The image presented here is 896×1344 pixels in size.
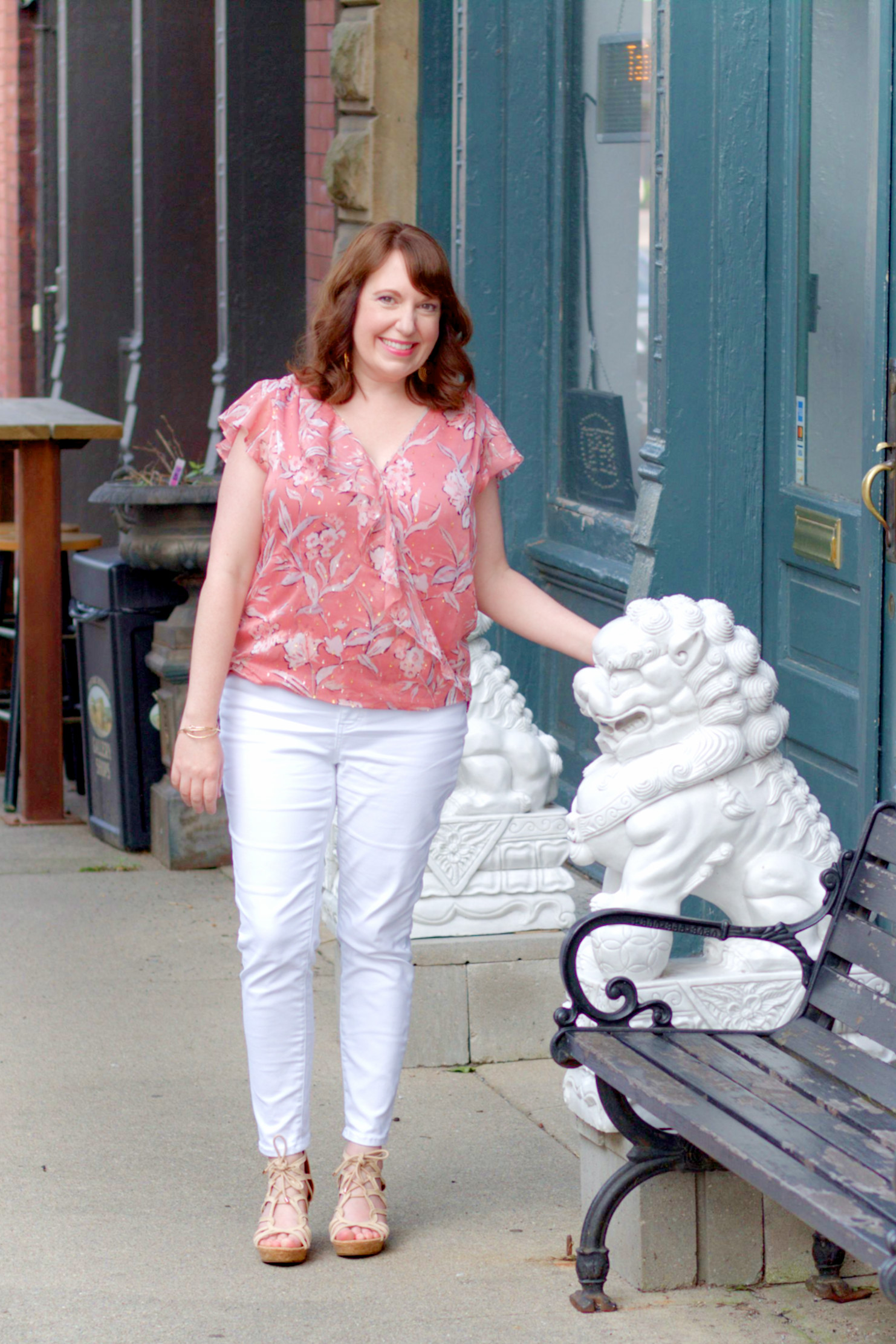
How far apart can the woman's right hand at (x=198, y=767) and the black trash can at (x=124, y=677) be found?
3256mm

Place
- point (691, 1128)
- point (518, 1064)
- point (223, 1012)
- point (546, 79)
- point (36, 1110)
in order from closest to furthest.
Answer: point (691, 1128)
point (36, 1110)
point (518, 1064)
point (223, 1012)
point (546, 79)

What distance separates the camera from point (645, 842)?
11.5ft

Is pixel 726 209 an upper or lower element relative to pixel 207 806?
upper

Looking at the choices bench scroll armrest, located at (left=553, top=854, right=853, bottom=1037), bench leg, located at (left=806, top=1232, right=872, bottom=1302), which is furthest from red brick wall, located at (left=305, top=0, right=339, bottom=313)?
bench leg, located at (left=806, top=1232, right=872, bottom=1302)

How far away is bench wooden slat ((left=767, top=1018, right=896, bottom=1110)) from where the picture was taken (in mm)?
3146

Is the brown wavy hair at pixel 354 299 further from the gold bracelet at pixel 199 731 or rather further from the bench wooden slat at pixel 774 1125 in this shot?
the bench wooden slat at pixel 774 1125

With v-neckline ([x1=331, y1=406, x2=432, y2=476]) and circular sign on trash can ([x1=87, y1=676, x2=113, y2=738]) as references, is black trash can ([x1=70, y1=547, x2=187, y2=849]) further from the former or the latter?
v-neckline ([x1=331, y1=406, x2=432, y2=476])

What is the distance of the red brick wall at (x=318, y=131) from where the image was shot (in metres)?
7.19

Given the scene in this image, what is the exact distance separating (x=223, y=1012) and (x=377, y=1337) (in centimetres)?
194

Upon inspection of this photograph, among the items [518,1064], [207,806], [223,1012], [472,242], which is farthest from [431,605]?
[472,242]

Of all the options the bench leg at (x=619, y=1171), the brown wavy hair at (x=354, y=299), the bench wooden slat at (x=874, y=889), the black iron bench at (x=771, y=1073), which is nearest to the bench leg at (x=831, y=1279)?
the black iron bench at (x=771, y=1073)

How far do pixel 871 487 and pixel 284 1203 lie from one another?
6.45 feet

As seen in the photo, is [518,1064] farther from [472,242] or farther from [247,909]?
[472,242]

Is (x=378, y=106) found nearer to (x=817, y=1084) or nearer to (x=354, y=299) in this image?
(x=354, y=299)
